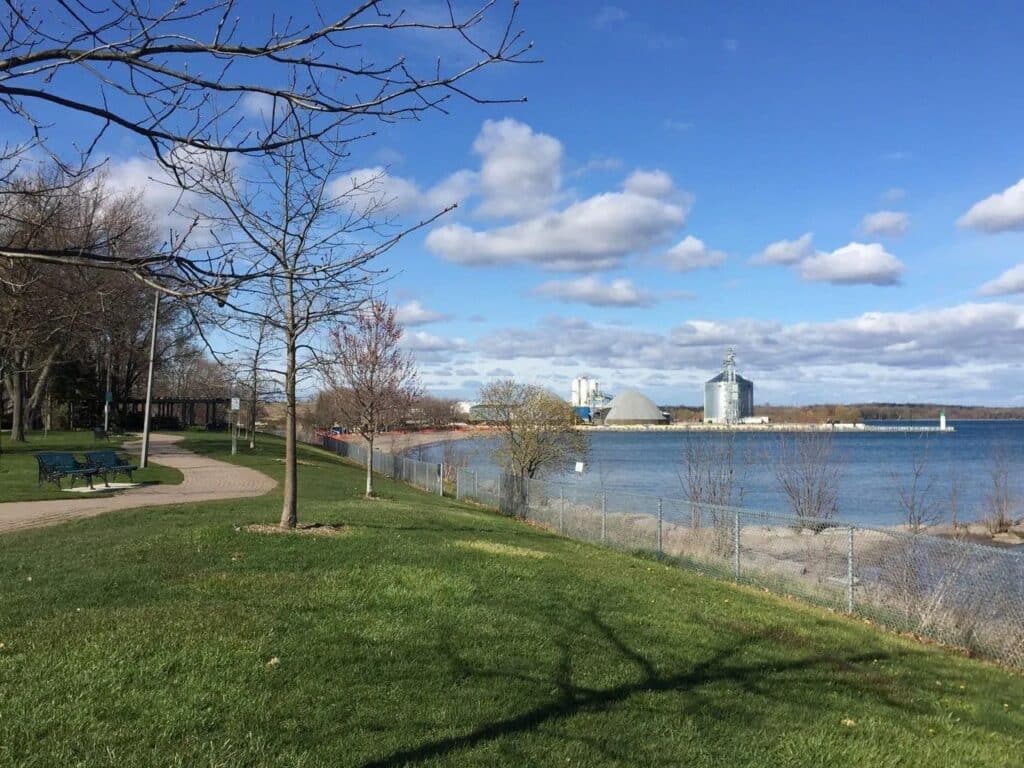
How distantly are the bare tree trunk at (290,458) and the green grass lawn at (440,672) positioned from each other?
7.37ft

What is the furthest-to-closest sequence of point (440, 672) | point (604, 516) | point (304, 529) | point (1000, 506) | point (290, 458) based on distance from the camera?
point (1000, 506), point (604, 516), point (290, 458), point (304, 529), point (440, 672)

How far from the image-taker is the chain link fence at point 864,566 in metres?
10.2

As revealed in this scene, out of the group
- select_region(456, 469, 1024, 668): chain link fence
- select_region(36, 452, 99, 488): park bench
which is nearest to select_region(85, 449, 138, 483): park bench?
select_region(36, 452, 99, 488): park bench

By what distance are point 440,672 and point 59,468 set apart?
18.1 m

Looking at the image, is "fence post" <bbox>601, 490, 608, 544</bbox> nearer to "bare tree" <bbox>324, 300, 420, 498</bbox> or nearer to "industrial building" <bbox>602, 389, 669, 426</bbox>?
"bare tree" <bbox>324, 300, 420, 498</bbox>

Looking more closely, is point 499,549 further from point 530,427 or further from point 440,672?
point 530,427

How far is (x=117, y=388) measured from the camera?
6009 cm

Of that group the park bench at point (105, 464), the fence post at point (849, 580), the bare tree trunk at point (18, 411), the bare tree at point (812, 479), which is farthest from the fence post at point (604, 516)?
the bare tree trunk at point (18, 411)

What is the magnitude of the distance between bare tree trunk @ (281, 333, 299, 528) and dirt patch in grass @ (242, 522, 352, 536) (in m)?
0.16

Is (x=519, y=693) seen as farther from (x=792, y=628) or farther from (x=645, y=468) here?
(x=645, y=468)

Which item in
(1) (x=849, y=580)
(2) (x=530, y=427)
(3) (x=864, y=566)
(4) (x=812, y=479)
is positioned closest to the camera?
(1) (x=849, y=580)

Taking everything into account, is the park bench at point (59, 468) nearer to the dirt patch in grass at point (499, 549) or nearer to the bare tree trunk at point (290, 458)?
the bare tree trunk at point (290, 458)

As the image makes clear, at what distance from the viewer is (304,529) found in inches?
491

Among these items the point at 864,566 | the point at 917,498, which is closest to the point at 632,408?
the point at 917,498
